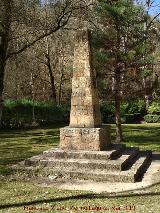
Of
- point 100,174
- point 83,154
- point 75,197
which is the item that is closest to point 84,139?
point 83,154

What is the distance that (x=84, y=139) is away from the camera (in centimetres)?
1301

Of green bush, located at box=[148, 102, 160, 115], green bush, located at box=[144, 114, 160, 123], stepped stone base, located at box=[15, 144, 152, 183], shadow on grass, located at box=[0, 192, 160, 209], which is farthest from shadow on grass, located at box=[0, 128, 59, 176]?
green bush, located at box=[148, 102, 160, 115]

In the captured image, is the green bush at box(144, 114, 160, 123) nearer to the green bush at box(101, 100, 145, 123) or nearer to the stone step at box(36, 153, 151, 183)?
the green bush at box(101, 100, 145, 123)

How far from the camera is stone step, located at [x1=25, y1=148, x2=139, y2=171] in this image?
11805 millimetres

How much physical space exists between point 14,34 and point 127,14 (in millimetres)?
7347

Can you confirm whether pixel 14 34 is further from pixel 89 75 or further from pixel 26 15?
pixel 89 75

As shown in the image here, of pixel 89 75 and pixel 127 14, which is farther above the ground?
pixel 127 14

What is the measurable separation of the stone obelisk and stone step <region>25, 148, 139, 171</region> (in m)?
0.76

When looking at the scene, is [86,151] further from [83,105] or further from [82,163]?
[83,105]

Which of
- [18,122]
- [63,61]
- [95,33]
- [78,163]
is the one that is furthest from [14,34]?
[63,61]

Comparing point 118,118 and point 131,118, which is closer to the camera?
point 118,118

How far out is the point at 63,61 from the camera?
45781 millimetres

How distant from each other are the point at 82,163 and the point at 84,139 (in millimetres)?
1175

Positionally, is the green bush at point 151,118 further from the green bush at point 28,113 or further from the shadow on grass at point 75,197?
the shadow on grass at point 75,197
